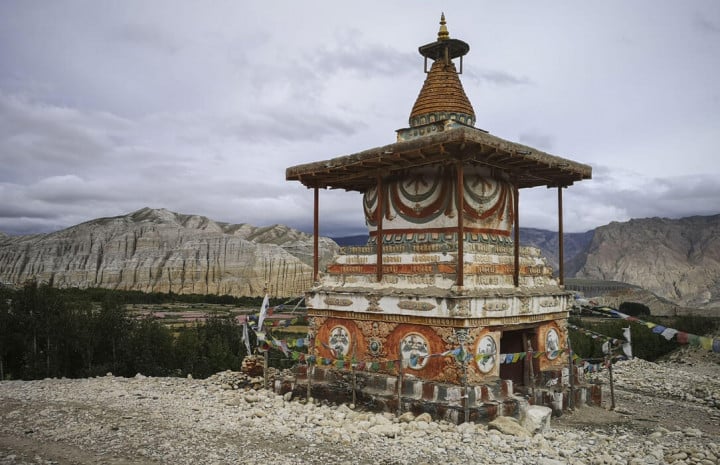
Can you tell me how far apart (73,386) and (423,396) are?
9.66 m

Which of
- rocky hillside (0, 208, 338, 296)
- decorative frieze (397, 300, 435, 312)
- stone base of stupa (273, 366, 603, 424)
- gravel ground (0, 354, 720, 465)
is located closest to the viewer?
gravel ground (0, 354, 720, 465)

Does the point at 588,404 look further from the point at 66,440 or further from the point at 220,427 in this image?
the point at 66,440

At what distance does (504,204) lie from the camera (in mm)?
15539

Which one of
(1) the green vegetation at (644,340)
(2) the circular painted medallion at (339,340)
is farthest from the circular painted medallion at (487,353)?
(1) the green vegetation at (644,340)

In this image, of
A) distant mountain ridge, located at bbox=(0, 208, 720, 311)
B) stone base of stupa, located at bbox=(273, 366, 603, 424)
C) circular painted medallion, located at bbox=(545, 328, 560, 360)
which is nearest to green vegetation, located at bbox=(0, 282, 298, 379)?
stone base of stupa, located at bbox=(273, 366, 603, 424)

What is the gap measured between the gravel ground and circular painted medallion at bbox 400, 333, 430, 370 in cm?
142

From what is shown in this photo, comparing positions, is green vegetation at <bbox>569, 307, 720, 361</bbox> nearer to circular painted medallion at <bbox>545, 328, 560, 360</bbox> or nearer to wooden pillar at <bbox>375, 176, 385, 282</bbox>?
circular painted medallion at <bbox>545, 328, 560, 360</bbox>

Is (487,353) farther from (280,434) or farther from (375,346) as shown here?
(280,434)

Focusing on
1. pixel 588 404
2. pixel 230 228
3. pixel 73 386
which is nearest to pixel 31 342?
pixel 73 386

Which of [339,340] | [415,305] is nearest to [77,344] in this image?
[339,340]

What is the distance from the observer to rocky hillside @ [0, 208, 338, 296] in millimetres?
97438

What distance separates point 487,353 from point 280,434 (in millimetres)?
4814

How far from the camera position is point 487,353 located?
507 inches

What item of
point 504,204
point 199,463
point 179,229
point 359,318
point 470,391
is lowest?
point 199,463
